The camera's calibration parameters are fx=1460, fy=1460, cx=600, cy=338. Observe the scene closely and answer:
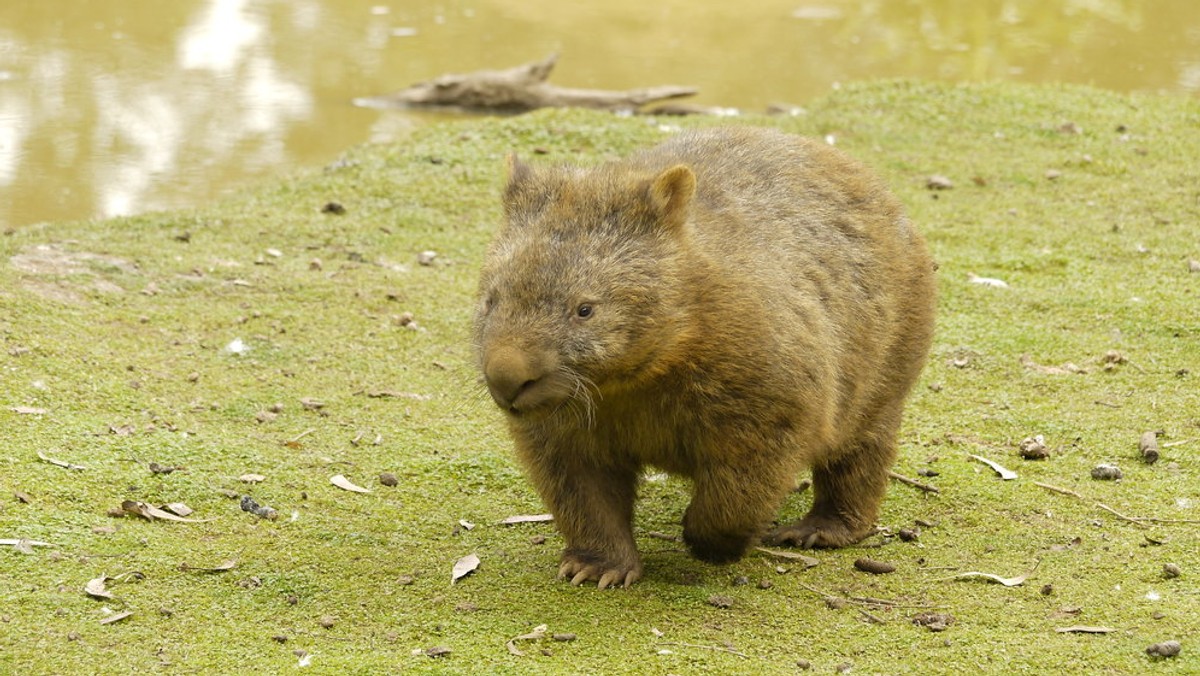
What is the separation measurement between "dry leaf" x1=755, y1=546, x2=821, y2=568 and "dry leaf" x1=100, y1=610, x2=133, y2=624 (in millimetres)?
2500

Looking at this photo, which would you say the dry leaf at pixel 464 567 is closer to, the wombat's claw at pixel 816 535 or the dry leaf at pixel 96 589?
the dry leaf at pixel 96 589

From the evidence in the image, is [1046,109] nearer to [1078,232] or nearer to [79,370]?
[1078,232]

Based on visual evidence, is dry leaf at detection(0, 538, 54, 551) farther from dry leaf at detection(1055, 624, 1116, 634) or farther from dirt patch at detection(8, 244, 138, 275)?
dry leaf at detection(1055, 624, 1116, 634)

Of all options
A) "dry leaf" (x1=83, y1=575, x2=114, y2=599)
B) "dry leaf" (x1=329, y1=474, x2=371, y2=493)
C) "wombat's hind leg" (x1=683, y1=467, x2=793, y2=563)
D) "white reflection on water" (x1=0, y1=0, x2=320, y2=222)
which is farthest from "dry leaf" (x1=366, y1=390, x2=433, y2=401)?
"white reflection on water" (x1=0, y1=0, x2=320, y2=222)

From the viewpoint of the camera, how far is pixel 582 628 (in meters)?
5.05

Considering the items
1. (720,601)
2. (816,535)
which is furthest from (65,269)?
(720,601)

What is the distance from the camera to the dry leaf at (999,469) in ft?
21.6

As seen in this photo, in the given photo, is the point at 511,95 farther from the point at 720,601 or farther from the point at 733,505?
the point at 720,601

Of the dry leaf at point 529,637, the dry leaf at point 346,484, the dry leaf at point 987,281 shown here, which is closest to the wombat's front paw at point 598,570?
the dry leaf at point 529,637

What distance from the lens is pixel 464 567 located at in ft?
18.2

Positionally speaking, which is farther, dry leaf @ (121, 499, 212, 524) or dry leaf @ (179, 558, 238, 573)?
dry leaf @ (121, 499, 212, 524)

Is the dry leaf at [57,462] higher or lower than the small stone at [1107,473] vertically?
lower

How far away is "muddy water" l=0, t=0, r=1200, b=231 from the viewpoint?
1206cm

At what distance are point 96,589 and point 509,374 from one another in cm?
169
